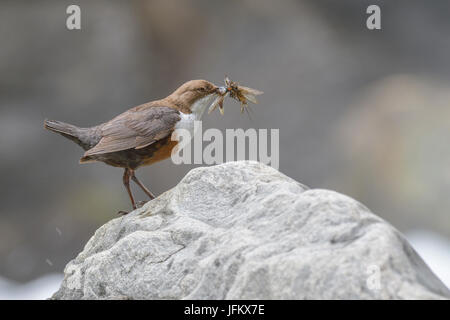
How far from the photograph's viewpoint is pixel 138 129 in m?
3.38

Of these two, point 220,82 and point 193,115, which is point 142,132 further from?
point 220,82

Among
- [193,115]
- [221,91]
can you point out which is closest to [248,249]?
[193,115]

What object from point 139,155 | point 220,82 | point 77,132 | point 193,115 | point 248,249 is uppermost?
point 220,82

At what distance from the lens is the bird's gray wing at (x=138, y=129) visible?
331cm

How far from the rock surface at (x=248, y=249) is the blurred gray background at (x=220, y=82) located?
4.16 meters

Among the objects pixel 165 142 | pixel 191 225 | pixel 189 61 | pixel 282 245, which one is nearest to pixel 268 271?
pixel 282 245

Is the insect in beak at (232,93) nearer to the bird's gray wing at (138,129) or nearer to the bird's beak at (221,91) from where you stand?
the bird's beak at (221,91)

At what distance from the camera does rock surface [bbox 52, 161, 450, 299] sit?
1963mm

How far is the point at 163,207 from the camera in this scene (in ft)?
9.78

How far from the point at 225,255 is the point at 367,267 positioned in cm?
61

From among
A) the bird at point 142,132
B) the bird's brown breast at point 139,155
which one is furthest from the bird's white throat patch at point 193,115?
the bird's brown breast at point 139,155

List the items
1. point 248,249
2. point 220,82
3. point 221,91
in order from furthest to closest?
point 220,82
point 221,91
point 248,249

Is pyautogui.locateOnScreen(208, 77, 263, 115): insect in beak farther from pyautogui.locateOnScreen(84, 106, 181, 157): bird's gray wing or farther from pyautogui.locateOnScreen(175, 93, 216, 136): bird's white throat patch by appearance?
pyautogui.locateOnScreen(84, 106, 181, 157): bird's gray wing

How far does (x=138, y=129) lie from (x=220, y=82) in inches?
161
